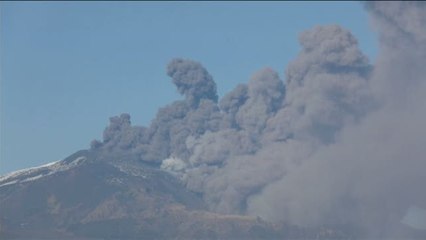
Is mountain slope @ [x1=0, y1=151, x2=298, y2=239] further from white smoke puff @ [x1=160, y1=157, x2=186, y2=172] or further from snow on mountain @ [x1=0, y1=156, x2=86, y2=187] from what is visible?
white smoke puff @ [x1=160, y1=157, x2=186, y2=172]

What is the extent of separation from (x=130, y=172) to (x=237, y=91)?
35.1 meters

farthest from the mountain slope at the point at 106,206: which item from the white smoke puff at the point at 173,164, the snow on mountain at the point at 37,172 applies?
the white smoke puff at the point at 173,164

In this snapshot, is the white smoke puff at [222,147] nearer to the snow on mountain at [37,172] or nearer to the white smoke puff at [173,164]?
the white smoke puff at [173,164]

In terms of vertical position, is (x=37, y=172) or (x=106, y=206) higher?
(x=37, y=172)

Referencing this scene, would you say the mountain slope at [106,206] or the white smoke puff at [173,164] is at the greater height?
the white smoke puff at [173,164]

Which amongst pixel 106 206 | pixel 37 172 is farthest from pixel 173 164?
pixel 37 172

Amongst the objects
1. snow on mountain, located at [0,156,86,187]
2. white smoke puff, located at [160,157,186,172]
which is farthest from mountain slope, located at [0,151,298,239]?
white smoke puff, located at [160,157,186,172]

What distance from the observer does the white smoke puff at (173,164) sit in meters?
162

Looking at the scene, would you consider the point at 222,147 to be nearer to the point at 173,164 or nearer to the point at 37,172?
the point at 173,164

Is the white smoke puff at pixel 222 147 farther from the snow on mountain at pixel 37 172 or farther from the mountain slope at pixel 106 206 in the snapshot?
the snow on mountain at pixel 37 172

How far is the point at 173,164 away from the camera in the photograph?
547 feet

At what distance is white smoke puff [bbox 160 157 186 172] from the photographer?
532ft

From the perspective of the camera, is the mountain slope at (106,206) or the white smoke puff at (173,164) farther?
the white smoke puff at (173,164)

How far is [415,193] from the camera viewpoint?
12094 cm
